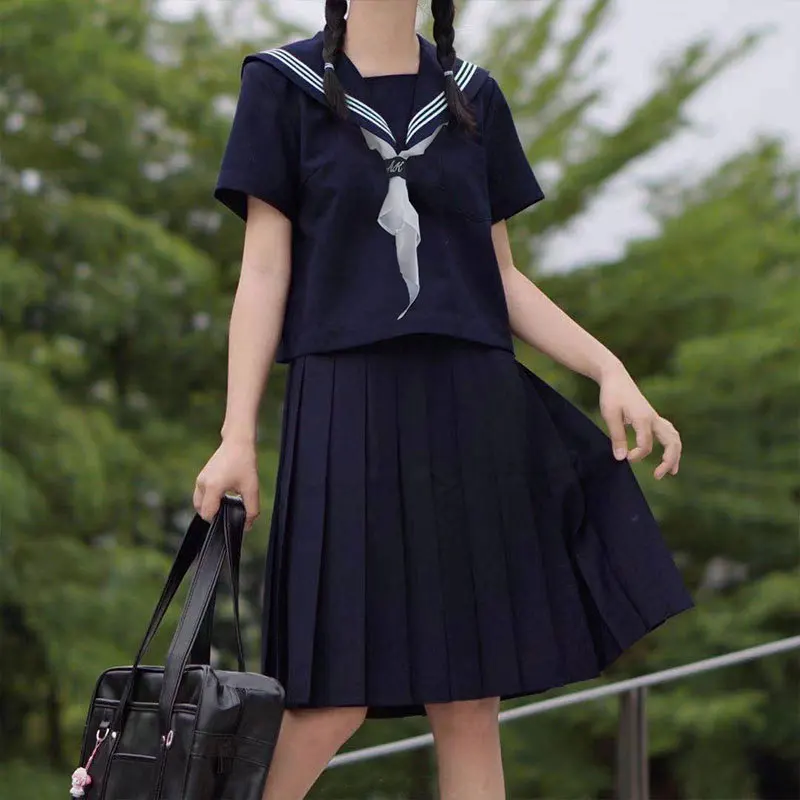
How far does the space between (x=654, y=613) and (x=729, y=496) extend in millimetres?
6469

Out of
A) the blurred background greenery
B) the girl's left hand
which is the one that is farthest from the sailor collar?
the blurred background greenery

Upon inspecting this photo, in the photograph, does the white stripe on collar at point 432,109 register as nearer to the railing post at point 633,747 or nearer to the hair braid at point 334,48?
the hair braid at point 334,48

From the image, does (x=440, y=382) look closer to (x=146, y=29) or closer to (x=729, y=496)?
(x=146, y=29)

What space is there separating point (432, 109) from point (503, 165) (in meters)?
0.14

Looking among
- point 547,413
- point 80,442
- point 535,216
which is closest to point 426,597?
point 547,413

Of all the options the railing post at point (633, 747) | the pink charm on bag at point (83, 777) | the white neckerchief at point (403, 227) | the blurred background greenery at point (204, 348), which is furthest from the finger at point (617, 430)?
the blurred background greenery at point (204, 348)

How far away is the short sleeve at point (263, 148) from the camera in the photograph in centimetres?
126

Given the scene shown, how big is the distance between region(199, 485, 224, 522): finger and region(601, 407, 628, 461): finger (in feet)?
1.32

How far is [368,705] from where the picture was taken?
47.8 inches

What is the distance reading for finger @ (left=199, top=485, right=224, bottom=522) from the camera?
1.21 metres

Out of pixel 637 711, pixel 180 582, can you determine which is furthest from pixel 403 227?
pixel 637 711

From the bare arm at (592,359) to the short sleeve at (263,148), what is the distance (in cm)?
27

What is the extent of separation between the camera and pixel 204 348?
21.6 feet

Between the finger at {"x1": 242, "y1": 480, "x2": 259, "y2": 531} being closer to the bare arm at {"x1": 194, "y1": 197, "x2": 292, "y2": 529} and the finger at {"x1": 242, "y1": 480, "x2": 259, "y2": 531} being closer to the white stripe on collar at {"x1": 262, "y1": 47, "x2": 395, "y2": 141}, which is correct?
the bare arm at {"x1": 194, "y1": 197, "x2": 292, "y2": 529}
